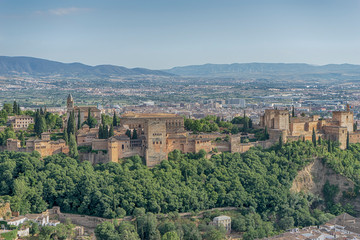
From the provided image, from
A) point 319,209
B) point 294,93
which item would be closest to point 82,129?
point 319,209

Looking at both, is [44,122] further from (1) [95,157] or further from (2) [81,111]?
(1) [95,157]

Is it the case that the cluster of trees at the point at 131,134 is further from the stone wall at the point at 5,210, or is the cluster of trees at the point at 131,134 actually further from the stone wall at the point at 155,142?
the stone wall at the point at 5,210

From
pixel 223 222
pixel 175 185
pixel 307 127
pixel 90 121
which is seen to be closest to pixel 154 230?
pixel 223 222

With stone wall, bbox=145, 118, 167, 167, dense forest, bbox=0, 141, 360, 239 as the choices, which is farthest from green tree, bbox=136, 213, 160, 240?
stone wall, bbox=145, 118, 167, 167

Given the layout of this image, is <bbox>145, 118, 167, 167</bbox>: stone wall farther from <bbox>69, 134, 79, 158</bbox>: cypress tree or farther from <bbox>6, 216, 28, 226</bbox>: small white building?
<bbox>6, 216, 28, 226</bbox>: small white building

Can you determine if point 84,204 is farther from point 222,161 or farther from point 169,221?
point 222,161

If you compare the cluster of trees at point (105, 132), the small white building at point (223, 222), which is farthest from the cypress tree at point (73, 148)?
the small white building at point (223, 222)
